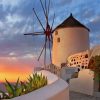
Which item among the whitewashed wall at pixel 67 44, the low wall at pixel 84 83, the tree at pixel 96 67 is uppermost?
the whitewashed wall at pixel 67 44

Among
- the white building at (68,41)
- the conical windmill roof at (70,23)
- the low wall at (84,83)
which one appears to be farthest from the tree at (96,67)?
the conical windmill roof at (70,23)

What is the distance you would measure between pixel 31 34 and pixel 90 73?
36.6 m

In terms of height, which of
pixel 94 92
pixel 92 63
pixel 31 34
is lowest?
pixel 94 92

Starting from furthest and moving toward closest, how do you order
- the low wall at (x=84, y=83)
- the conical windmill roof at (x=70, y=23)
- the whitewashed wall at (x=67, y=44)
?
the conical windmill roof at (x=70, y=23) < the whitewashed wall at (x=67, y=44) < the low wall at (x=84, y=83)

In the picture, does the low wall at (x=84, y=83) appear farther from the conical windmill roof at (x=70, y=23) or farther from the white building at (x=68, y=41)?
the conical windmill roof at (x=70, y=23)

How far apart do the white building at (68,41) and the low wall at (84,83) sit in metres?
24.1

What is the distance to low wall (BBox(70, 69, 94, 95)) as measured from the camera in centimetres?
1597

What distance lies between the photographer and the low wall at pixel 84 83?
15969 mm

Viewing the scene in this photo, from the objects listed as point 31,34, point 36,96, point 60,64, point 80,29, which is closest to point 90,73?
point 36,96

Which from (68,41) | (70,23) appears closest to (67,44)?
(68,41)

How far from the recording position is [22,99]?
4809 millimetres

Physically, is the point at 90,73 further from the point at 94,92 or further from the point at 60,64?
the point at 60,64

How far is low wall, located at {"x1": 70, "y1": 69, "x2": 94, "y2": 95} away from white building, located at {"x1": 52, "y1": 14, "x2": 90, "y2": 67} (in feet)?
79.2

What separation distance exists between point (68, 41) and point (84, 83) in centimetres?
2668
